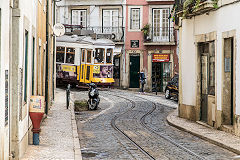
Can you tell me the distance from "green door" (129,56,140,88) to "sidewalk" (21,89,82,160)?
1904 cm

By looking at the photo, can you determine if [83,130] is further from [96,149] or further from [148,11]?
[148,11]

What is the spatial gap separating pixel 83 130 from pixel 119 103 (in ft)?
31.0

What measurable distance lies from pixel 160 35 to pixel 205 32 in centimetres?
2087

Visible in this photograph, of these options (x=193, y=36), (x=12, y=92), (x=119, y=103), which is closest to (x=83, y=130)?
(x=193, y=36)

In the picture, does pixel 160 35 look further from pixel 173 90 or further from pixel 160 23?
pixel 173 90

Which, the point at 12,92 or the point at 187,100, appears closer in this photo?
the point at 12,92

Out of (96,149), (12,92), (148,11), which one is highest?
(148,11)

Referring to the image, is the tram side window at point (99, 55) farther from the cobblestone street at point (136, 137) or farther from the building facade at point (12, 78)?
the building facade at point (12, 78)

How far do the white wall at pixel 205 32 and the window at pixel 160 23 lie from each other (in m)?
18.4

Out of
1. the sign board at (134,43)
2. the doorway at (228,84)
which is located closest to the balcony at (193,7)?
the doorway at (228,84)

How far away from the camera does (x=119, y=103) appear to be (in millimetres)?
24766

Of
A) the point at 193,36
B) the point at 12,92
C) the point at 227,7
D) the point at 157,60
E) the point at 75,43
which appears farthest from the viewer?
the point at 157,60

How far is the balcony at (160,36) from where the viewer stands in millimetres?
36969

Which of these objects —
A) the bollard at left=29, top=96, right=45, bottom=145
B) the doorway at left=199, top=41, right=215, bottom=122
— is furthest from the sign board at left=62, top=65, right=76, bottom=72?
the bollard at left=29, top=96, right=45, bottom=145
